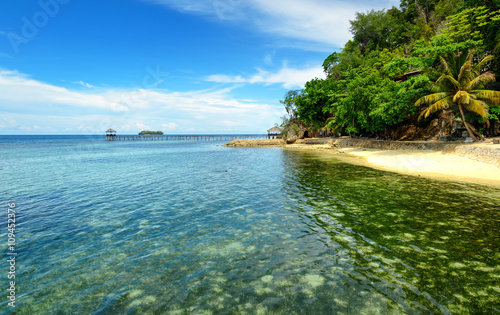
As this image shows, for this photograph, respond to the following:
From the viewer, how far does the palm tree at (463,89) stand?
70.2 feet

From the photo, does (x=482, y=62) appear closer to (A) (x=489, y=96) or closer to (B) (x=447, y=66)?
(B) (x=447, y=66)

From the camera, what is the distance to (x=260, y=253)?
649cm

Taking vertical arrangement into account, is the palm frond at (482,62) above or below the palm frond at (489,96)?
above

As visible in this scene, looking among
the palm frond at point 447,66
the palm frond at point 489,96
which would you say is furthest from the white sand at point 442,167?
the palm frond at point 447,66

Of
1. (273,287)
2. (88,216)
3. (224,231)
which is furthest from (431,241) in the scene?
(88,216)

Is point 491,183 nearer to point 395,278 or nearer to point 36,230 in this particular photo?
point 395,278

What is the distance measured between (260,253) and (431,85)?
2719 cm

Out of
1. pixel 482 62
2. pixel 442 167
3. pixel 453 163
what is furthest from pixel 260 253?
pixel 482 62

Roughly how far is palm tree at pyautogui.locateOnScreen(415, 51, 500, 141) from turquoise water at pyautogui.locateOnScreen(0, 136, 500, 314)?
1358 centimetres

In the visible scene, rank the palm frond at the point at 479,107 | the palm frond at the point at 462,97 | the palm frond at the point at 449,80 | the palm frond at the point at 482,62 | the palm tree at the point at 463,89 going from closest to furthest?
the palm frond at the point at 479,107, the palm frond at the point at 462,97, the palm tree at the point at 463,89, the palm frond at the point at 482,62, the palm frond at the point at 449,80

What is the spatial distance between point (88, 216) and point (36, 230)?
1635mm

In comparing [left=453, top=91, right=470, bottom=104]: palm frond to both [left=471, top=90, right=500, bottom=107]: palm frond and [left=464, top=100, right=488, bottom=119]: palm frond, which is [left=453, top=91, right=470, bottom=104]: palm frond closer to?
[left=464, top=100, right=488, bottom=119]: palm frond

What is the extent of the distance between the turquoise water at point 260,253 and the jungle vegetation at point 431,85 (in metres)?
14.9

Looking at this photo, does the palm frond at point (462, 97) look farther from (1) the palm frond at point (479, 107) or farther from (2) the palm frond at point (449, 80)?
(2) the palm frond at point (449, 80)
